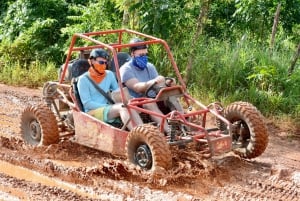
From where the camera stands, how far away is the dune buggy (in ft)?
22.0

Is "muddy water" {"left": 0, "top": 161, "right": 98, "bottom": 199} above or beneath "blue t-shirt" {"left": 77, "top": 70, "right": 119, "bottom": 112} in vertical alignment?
beneath

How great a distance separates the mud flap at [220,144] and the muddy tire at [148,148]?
475 mm

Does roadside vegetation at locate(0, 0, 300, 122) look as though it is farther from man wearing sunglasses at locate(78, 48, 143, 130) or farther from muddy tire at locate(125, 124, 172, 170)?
muddy tire at locate(125, 124, 172, 170)

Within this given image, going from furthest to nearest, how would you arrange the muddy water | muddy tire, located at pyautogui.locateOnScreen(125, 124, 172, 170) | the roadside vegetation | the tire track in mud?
the roadside vegetation
muddy tire, located at pyautogui.locateOnScreen(125, 124, 172, 170)
the muddy water
the tire track in mud

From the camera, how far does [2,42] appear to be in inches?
532

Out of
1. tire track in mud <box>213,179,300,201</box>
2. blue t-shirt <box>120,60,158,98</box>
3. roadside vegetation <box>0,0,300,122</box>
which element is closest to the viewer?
tire track in mud <box>213,179,300,201</box>

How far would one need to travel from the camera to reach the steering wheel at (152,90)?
24.6ft

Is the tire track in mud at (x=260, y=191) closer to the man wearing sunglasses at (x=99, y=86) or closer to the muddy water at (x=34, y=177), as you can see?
the muddy water at (x=34, y=177)

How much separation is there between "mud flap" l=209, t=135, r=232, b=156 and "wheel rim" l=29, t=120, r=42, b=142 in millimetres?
2317

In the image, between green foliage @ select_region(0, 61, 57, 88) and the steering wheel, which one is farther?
green foliage @ select_region(0, 61, 57, 88)

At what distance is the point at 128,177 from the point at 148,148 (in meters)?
0.35

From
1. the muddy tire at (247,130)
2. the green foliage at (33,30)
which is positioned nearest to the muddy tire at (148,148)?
the muddy tire at (247,130)

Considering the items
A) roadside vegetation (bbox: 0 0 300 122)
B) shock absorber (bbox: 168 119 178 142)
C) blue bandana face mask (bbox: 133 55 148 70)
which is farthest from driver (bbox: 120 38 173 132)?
roadside vegetation (bbox: 0 0 300 122)

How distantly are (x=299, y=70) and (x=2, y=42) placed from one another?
6157 mm
